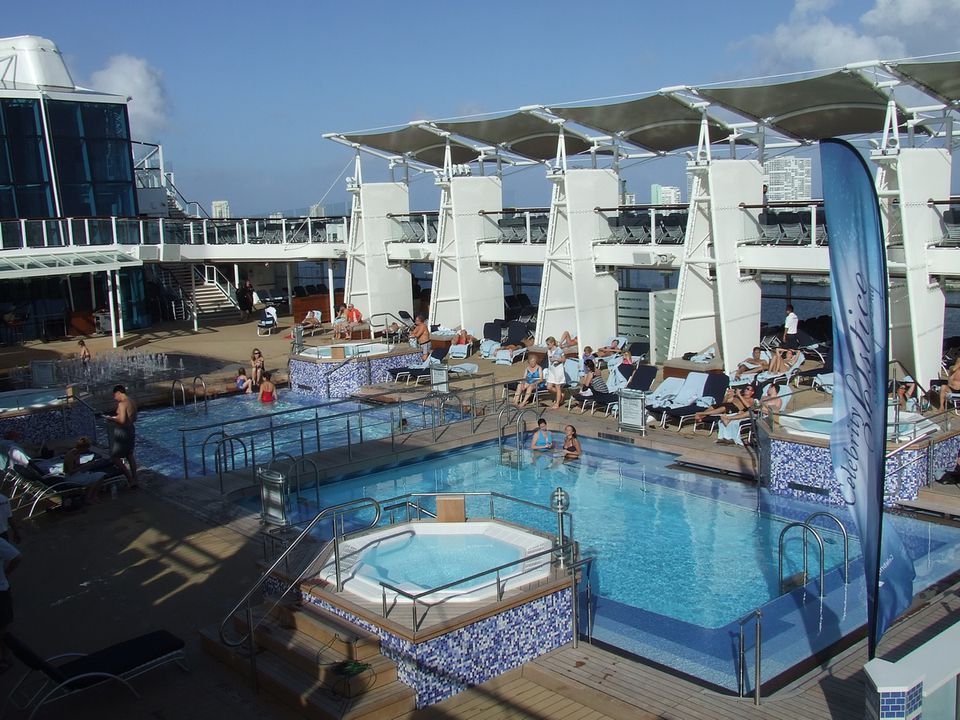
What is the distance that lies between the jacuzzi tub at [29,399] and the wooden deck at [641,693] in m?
11.5

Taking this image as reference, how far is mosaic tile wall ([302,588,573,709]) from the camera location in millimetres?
6941

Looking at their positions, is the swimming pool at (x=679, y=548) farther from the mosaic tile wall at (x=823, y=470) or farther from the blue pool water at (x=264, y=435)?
the blue pool water at (x=264, y=435)

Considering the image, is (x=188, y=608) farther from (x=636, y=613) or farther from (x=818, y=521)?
(x=818, y=521)

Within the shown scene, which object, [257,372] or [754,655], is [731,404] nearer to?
[754,655]

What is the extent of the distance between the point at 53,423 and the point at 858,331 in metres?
14.2

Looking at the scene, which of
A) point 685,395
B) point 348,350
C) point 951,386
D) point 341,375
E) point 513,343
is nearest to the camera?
point 951,386

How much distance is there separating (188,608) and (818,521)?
6.77m

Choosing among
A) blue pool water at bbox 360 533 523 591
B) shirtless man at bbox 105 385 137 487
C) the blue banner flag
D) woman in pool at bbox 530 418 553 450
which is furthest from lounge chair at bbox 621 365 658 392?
the blue banner flag

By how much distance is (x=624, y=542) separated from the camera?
10734mm

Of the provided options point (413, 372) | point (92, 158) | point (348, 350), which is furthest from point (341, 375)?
point (92, 158)

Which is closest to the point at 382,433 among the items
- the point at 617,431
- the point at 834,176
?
the point at 617,431

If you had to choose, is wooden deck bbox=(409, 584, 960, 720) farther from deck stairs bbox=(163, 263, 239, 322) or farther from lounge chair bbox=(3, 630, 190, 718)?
deck stairs bbox=(163, 263, 239, 322)

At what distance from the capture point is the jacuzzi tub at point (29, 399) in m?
15.8

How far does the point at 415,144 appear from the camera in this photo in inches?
1043
